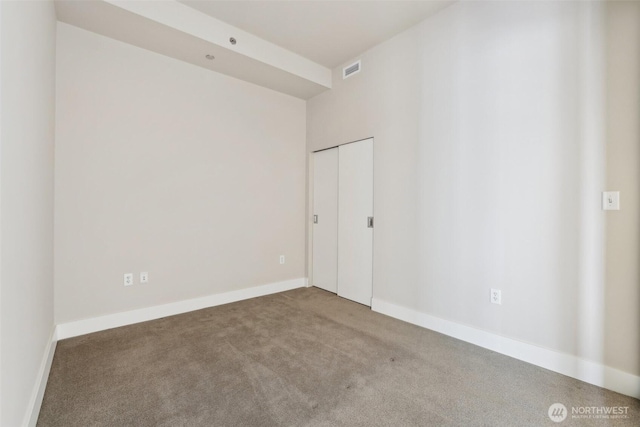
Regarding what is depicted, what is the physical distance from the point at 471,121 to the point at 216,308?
3389 millimetres

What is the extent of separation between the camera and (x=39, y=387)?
175cm

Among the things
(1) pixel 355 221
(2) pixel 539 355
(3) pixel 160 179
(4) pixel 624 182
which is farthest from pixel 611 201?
(3) pixel 160 179

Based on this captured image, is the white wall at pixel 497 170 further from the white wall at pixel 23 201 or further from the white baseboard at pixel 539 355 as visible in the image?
the white wall at pixel 23 201

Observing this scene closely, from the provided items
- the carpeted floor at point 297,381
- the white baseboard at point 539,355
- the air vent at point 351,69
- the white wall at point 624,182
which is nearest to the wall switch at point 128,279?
the carpeted floor at point 297,381

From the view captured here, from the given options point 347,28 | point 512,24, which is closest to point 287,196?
point 347,28

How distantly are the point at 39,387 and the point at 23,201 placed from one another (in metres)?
1.18

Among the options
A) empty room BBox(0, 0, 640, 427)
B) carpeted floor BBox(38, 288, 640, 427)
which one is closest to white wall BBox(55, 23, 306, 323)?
empty room BBox(0, 0, 640, 427)

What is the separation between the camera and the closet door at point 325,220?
412cm

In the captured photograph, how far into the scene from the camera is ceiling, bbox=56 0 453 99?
2.60 m

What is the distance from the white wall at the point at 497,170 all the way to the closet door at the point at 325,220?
824 mm

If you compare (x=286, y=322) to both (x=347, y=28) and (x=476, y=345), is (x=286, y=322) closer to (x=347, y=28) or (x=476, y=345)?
(x=476, y=345)

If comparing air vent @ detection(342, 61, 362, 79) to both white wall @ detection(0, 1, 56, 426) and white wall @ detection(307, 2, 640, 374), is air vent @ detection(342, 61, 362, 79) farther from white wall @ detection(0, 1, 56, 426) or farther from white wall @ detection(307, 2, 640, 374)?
white wall @ detection(0, 1, 56, 426)

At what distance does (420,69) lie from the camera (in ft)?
9.76

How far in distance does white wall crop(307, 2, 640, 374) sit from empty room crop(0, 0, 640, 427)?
0.02m
